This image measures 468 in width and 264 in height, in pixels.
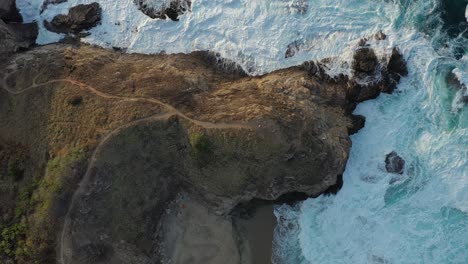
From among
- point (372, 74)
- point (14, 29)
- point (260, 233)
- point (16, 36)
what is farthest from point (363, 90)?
point (14, 29)

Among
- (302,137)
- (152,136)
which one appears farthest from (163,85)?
(302,137)

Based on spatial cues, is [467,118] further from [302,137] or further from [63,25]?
[63,25]

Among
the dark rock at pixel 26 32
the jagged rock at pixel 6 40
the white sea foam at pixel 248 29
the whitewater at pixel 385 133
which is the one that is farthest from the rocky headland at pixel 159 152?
the dark rock at pixel 26 32

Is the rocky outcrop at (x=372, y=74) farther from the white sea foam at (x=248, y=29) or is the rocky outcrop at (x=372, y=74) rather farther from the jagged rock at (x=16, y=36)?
the jagged rock at (x=16, y=36)

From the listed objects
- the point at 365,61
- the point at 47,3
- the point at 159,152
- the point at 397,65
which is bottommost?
the point at 159,152

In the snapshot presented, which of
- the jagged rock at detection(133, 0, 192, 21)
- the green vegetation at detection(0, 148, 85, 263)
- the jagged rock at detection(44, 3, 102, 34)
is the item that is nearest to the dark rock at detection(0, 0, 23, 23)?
the jagged rock at detection(44, 3, 102, 34)

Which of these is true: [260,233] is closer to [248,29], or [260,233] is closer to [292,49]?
[292,49]
